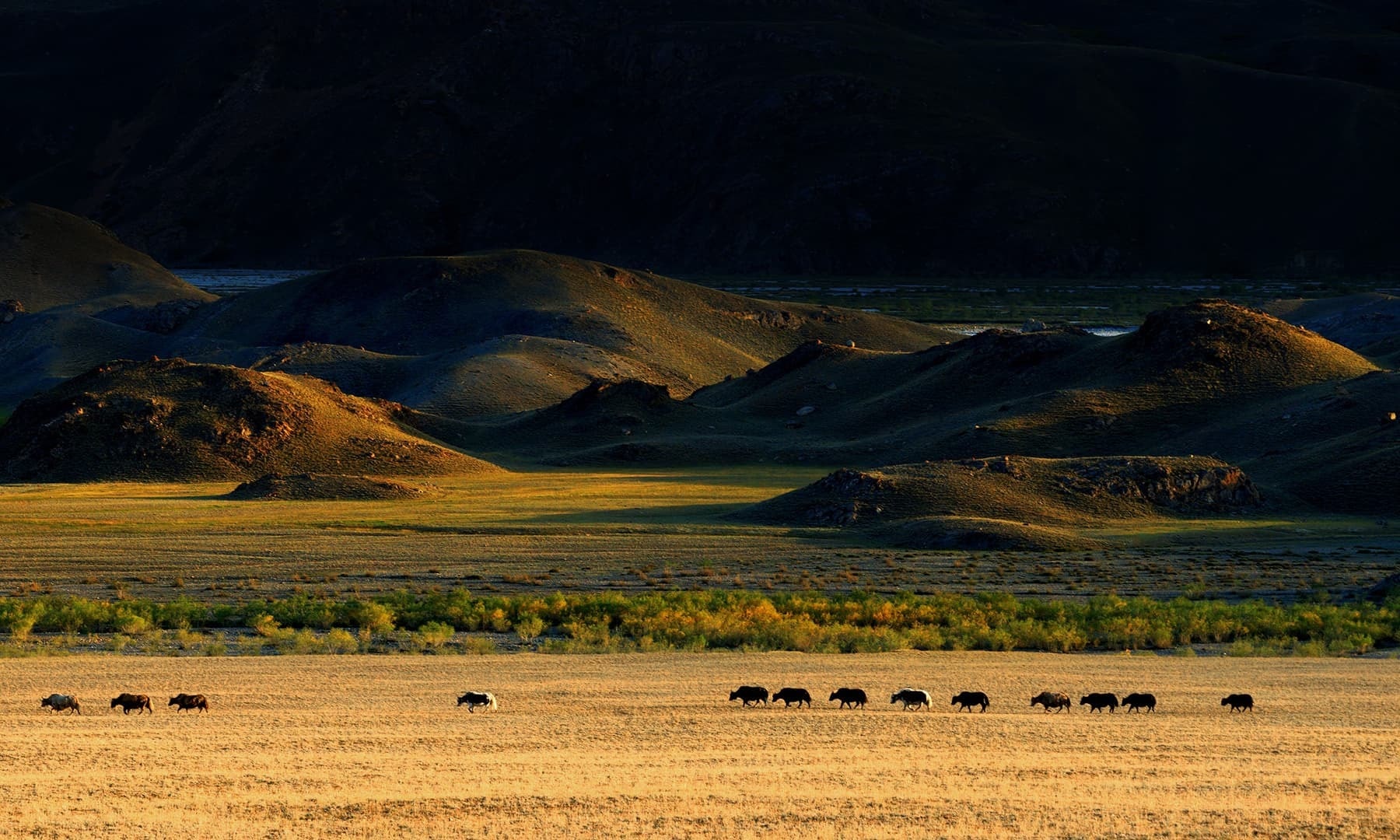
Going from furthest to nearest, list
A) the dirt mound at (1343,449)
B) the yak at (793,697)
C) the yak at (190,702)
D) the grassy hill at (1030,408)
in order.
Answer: the grassy hill at (1030,408) < the dirt mound at (1343,449) < the yak at (793,697) < the yak at (190,702)

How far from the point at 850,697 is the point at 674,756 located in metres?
4.95

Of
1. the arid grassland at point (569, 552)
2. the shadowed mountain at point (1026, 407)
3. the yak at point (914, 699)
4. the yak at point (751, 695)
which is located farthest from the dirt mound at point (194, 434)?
the yak at point (914, 699)

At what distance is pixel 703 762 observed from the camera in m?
21.9

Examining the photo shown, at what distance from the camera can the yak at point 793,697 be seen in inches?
1054

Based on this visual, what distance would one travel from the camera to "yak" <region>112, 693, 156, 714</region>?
2581 centimetres

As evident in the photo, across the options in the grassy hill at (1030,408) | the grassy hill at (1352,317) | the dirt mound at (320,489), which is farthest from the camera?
the grassy hill at (1352,317)

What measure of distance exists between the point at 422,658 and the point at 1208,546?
1477 inches

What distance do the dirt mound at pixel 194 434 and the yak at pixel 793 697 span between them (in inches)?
2490

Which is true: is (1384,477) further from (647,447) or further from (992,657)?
(992,657)

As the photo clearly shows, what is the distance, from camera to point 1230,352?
100500 mm

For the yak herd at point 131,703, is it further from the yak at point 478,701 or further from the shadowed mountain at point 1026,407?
the shadowed mountain at point 1026,407

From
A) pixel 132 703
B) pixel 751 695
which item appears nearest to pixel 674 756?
pixel 751 695

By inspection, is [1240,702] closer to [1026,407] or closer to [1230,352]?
[1026,407]

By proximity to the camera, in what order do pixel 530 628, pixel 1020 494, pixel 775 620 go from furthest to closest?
pixel 1020 494 → pixel 775 620 → pixel 530 628
